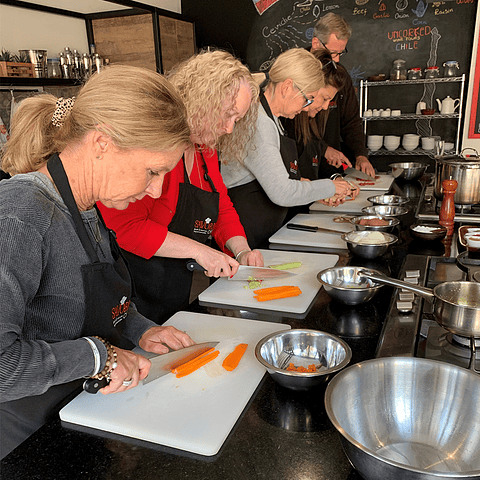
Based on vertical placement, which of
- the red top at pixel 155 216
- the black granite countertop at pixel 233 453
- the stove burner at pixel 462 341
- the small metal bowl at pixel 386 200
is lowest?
the stove burner at pixel 462 341

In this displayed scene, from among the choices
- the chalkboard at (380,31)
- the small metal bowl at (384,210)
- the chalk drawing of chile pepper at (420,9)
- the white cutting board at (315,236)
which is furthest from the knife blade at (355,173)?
the chalk drawing of chile pepper at (420,9)

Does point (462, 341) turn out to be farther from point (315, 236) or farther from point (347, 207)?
point (347, 207)

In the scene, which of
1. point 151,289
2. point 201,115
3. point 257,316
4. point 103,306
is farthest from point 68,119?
point 151,289

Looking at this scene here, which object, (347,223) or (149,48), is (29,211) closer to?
(347,223)

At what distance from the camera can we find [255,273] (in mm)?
1747

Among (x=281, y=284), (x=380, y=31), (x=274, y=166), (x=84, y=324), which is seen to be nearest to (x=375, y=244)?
(x=281, y=284)

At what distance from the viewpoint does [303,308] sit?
4.85 feet

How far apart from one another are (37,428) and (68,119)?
0.73 metres

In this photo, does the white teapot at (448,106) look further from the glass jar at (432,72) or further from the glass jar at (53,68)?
the glass jar at (53,68)

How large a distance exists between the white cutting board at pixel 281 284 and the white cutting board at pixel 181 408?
0.29 m

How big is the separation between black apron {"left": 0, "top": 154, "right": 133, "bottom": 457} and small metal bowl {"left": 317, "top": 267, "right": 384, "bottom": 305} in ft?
2.16

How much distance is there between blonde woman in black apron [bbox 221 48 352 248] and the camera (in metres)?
2.24

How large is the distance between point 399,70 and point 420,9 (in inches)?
26.6

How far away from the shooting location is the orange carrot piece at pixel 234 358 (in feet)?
3.82
